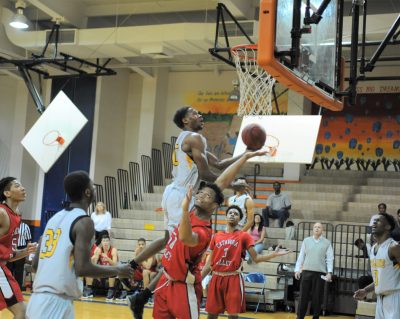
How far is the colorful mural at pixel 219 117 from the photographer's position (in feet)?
57.8

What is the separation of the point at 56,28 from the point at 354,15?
861 cm

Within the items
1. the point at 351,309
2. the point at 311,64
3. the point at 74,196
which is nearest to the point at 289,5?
the point at 311,64

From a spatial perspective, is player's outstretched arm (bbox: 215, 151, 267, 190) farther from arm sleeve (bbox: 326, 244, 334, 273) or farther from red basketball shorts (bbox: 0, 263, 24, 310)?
arm sleeve (bbox: 326, 244, 334, 273)

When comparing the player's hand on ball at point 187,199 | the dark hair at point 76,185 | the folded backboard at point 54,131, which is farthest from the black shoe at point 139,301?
the folded backboard at point 54,131

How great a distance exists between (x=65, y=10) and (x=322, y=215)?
23.4 ft

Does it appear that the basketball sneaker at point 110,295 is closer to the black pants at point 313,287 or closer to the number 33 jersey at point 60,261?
the black pants at point 313,287

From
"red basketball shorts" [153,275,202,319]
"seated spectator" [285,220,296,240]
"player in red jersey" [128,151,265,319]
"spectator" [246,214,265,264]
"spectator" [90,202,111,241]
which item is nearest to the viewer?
"player in red jersey" [128,151,265,319]

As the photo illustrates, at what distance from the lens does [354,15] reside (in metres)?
7.00

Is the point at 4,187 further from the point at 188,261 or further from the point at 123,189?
the point at 123,189

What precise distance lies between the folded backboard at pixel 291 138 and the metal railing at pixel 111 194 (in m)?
6.08

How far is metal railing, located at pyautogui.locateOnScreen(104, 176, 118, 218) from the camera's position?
17.3m

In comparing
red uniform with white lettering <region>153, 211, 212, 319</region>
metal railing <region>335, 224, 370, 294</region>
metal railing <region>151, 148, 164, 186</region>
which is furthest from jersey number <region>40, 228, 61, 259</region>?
metal railing <region>151, 148, 164, 186</region>

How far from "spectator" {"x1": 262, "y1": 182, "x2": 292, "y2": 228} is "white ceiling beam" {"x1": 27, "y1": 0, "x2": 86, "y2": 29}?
584 centimetres

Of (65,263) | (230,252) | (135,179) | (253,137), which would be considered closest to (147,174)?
(135,179)
